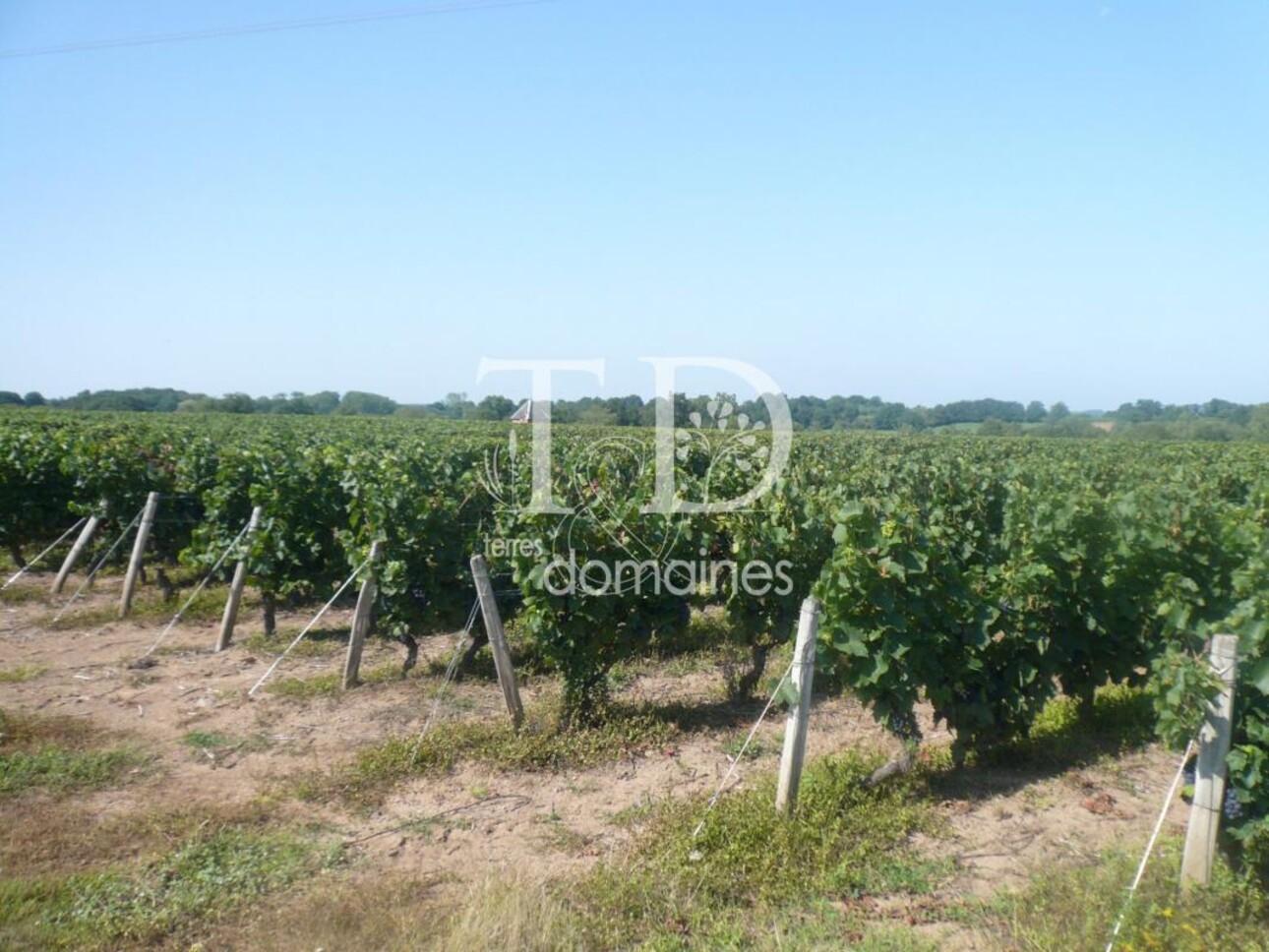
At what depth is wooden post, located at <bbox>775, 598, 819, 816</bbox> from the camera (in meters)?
4.93

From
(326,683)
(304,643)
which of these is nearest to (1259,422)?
(304,643)

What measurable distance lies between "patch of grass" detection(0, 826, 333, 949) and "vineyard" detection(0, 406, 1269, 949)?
7.75 feet

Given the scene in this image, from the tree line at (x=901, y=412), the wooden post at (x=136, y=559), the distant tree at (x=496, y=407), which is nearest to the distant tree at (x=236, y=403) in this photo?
the tree line at (x=901, y=412)

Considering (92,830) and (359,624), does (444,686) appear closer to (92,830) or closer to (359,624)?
(359,624)

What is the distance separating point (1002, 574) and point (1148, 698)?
5.21 ft

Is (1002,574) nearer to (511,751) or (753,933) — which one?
(753,933)

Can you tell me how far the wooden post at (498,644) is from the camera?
6.41 m

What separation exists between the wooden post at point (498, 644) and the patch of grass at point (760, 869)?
5.48 ft

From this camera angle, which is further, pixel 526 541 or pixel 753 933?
pixel 526 541

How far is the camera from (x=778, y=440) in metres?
9.23

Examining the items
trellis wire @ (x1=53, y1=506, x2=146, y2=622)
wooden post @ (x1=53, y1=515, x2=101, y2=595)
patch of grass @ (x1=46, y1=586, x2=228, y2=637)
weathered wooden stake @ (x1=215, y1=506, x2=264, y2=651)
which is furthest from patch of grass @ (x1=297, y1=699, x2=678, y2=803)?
wooden post @ (x1=53, y1=515, x2=101, y2=595)

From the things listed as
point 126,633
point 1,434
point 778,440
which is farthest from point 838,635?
point 1,434

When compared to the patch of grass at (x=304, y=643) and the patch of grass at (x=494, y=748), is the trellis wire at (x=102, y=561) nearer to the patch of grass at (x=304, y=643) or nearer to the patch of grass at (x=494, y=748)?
the patch of grass at (x=304, y=643)

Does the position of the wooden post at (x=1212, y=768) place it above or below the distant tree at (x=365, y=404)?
below
